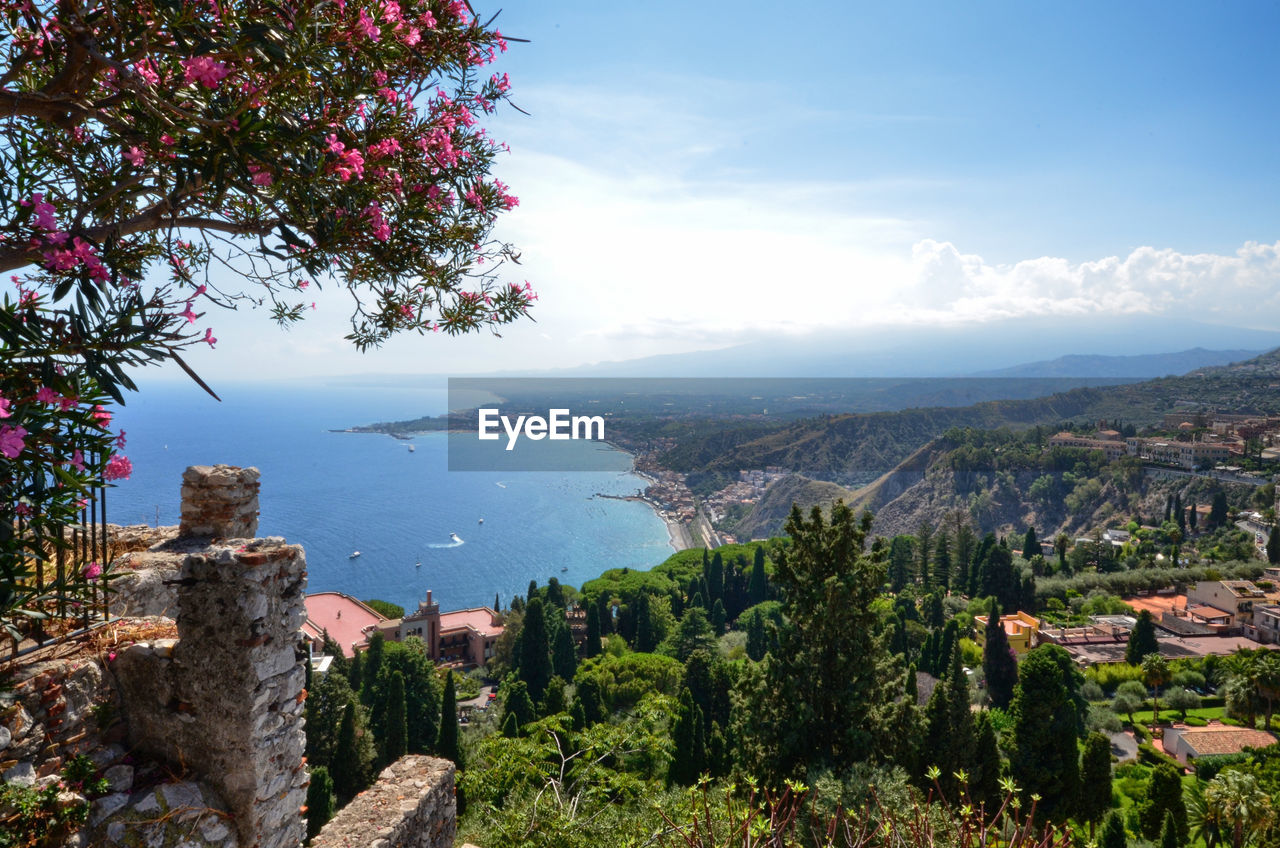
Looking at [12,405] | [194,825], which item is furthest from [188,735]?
[12,405]

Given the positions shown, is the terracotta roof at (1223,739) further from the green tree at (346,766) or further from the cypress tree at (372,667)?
the cypress tree at (372,667)

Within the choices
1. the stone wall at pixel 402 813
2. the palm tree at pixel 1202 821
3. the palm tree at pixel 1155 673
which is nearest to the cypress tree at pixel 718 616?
the palm tree at pixel 1155 673

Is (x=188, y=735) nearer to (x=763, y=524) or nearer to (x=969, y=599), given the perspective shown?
(x=969, y=599)

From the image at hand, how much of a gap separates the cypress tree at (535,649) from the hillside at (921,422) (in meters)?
56.6

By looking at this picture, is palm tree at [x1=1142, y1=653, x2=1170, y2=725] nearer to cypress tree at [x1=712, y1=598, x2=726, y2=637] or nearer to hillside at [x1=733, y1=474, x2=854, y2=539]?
cypress tree at [x1=712, y1=598, x2=726, y2=637]

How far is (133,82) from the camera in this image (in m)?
1.98

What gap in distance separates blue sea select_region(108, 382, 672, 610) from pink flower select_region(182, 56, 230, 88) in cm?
Result: 2900

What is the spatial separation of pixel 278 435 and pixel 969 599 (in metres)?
130

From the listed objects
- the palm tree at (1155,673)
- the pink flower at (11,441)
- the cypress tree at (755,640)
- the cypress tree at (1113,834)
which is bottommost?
the cypress tree at (755,640)

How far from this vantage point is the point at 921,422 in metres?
85.5

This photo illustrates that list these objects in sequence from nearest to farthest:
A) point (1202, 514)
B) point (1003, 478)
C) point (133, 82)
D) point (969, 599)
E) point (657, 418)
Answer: point (133, 82) < point (969, 599) < point (1202, 514) < point (1003, 478) < point (657, 418)

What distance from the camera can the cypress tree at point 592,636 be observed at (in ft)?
89.2

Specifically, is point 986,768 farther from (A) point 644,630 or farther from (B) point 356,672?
(A) point 644,630

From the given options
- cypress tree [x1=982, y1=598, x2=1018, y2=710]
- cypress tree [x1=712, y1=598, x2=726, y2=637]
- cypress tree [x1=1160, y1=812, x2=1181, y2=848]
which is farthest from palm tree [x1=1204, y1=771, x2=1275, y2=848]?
cypress tree [x1=712, y1=598, x2=726, y2=637]
